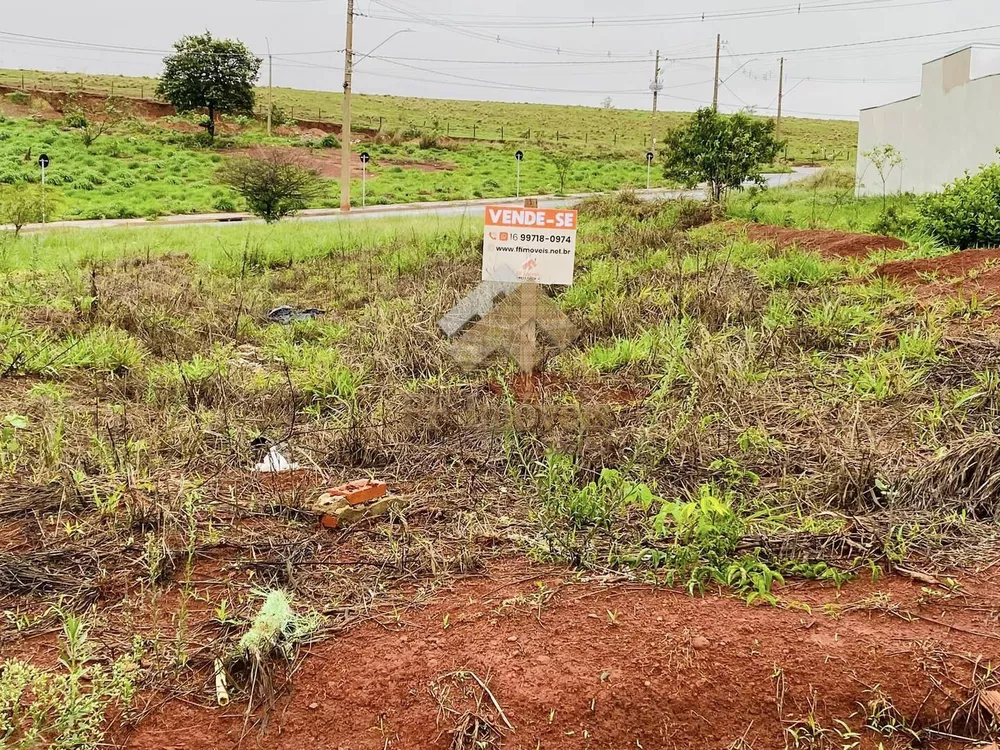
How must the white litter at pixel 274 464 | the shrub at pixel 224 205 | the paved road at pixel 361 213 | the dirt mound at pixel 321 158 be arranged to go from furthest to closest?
the dirt mound at pixel 321 158, the shrub at pixel 224 205, the paved road at pixel 361 213, the white litter at pixel 274 464

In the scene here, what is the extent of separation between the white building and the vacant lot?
13827 mm

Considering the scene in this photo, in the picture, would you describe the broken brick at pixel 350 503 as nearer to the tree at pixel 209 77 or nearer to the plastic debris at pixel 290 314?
the plastic debris at pixel 290 314

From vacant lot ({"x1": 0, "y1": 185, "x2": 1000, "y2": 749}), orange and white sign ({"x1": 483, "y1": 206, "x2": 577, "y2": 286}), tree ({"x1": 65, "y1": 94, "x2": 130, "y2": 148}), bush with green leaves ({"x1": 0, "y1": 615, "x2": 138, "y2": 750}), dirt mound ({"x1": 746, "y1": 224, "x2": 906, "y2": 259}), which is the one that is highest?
tree ({"x1": 65, "y1": 94, "x2": 130, "y2": 148})

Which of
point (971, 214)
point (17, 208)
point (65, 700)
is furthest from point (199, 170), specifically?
point (65, 700)

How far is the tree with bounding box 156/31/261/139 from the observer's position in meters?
39.9

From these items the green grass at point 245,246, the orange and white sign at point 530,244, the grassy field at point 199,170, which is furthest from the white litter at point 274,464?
the grassy field at point 199,170

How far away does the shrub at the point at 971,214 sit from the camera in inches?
340

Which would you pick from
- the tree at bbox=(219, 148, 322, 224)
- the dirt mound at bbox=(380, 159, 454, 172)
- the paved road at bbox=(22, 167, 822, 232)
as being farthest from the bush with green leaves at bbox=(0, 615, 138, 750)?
the dirt mound at bbox=(380, 159, 454, 172)

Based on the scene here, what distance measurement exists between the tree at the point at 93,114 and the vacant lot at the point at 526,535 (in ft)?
112

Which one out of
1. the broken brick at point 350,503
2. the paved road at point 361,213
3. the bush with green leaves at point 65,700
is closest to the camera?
the bush with green leaves at point 65,700

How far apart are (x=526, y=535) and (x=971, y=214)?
7.78 m

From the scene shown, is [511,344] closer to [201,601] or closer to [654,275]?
[654,275]

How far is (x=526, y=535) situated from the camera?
326 centimetres

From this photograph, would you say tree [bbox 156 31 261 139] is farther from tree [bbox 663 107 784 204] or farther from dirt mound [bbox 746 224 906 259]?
dirt mound [bbox 746 224 906 259]
